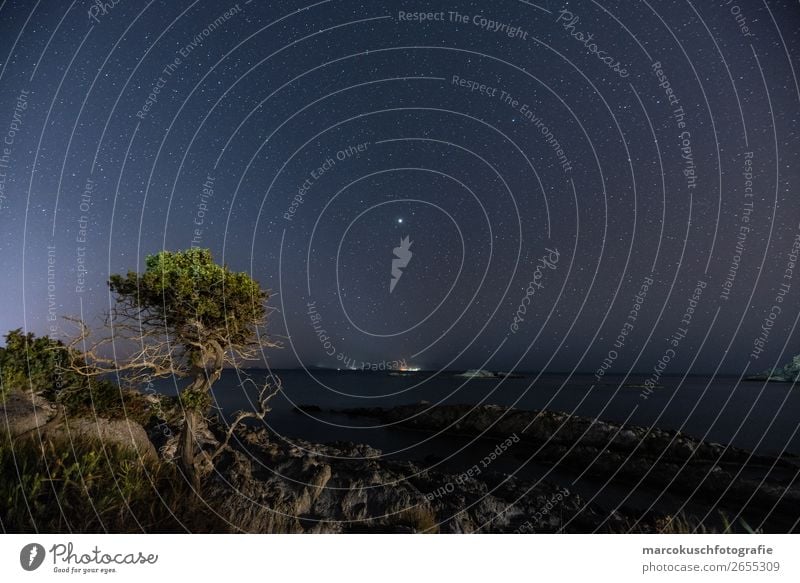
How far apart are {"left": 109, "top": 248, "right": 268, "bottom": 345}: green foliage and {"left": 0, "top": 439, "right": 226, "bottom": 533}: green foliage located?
2355mm

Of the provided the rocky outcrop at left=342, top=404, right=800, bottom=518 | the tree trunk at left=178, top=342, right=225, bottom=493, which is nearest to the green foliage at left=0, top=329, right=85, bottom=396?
the tree trunk at left=178, top=342, right=225, bottom=493

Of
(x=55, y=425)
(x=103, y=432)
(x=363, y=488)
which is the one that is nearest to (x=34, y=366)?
(x=55, y=425)

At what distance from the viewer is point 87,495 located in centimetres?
460

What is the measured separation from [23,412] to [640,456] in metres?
23.5

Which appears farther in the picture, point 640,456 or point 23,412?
point 640,456

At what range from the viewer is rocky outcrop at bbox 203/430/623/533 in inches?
267

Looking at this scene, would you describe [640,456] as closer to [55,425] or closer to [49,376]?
[55,425]

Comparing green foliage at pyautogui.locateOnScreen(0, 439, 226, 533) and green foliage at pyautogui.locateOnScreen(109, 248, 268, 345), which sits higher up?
green foliage at pyautogui.locateOnScreen(109, 248, 268, 345)

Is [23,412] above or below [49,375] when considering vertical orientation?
below

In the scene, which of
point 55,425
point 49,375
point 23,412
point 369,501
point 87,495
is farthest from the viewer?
point 369,501

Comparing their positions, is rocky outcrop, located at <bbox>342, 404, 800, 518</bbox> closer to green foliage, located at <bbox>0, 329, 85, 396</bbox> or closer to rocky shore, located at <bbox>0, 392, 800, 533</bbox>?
rocky shore, located at <bbox>0, 392, 800, 533</bbox>

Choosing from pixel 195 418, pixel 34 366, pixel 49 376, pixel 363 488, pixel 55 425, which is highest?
pixel 34 366
